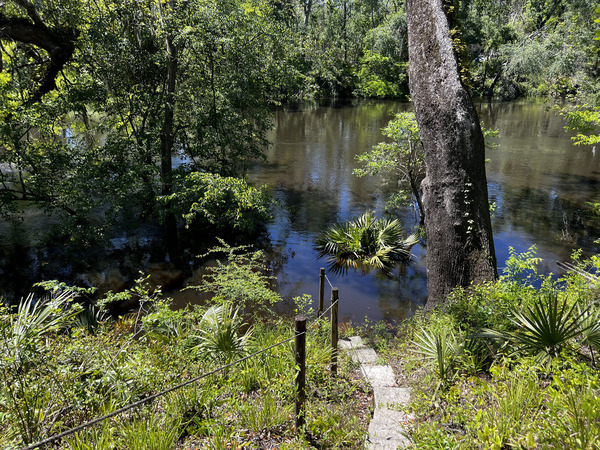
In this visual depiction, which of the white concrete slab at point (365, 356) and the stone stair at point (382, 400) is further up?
the stone stair at point (382, 400)

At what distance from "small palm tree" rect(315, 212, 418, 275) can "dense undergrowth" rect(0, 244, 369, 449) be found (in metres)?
5.51

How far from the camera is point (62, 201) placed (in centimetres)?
975

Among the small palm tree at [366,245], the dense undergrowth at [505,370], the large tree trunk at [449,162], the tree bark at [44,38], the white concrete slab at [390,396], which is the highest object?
the tree bark at [44,38]

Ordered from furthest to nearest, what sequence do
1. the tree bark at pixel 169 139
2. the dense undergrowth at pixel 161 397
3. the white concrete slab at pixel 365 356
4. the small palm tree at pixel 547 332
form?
the tree bark at pixel 169 139 → the white concrete slab at pixel 365 356 → the small palm tree at pixel 547 332 → the dense undergrowth at pixel 161 397

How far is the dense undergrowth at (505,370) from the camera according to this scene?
284 cm

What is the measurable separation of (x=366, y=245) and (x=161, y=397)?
25.3 ft

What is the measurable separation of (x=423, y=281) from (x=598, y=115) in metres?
7.20

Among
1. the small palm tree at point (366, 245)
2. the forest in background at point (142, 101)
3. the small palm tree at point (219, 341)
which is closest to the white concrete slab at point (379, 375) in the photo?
the small palm tree at point (219, 341)

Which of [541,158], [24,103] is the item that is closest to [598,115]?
[541,158]

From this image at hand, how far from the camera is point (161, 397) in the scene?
3953 mm

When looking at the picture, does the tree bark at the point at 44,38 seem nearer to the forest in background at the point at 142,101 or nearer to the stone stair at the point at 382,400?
the forest in background at the point at 142,101

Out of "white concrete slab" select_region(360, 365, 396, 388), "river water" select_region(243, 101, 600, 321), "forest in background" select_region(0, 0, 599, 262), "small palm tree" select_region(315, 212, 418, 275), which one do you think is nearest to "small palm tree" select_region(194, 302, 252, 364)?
"white concrete slab" select_region(360, 365, 396, 388)

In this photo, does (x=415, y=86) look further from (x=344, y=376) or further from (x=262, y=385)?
(x=262, y=385)

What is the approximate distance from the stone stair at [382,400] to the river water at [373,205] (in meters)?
2.27
